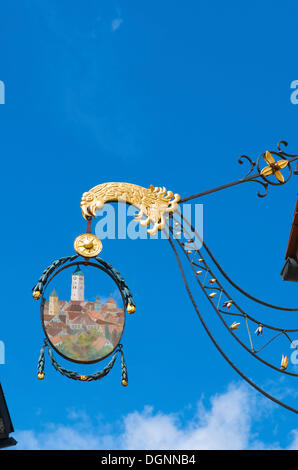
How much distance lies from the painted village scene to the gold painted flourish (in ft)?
3.05

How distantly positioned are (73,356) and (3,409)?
8.17 meters

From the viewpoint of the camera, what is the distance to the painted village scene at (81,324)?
735 cm

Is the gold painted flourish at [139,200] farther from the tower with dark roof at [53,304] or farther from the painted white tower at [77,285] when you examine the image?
the tower with dark roof at [53,304]

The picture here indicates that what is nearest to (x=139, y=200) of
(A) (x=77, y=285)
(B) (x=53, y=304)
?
(A) (x=77, y=285)

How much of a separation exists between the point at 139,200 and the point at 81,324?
1.82m

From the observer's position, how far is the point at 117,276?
774 cm

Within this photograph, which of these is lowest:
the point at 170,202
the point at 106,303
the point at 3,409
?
the point at 3,409

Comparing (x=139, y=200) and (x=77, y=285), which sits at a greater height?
(x=139, y=200)

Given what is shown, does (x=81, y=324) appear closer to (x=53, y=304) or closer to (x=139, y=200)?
(x=53, y=304)

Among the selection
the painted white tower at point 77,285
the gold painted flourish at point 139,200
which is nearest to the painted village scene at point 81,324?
the painted white tower at point 77,285

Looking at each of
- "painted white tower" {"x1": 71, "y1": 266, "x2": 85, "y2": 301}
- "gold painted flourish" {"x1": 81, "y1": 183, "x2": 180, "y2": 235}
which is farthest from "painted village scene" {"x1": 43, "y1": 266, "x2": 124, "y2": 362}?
"gold painted flourish" {"x1": 81, "y1": 183, "x2": 180, "y2": 235}

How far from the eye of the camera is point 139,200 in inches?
307
